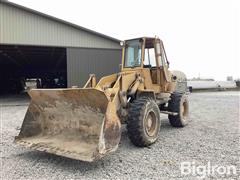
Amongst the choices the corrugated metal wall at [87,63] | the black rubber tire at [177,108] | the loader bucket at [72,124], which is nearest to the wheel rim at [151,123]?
the loader bucket at [72,124]

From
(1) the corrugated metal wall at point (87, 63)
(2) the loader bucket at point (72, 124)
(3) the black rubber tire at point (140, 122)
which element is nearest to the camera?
(2) the loader bucket at point (72, 124)

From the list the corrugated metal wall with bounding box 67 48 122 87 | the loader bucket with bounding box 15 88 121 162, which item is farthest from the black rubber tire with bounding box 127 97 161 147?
the corrugated metal wall with bounding box 67 48 122 87

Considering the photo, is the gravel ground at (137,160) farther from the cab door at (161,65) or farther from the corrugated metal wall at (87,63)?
the corrugated metal wall at (87,63)

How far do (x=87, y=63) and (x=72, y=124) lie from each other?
12.2m

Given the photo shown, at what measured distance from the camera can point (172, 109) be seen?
26.3 feet

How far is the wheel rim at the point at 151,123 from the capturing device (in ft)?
19.7

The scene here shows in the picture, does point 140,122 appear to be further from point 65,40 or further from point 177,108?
point 65,40

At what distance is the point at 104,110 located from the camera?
201 inches

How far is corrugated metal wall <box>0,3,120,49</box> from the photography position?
15281 millimetres

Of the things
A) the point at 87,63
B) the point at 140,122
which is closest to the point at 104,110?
the point at 140,122

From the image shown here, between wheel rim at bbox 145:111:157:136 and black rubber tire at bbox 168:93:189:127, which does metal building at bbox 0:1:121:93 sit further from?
wheel rim at bbox 145:111:157:136

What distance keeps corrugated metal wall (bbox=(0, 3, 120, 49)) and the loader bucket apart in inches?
414

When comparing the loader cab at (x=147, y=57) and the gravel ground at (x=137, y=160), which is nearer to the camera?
the gravel ground at (x=137, y=160)

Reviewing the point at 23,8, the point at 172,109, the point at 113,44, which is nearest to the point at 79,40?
the point at 113,44
